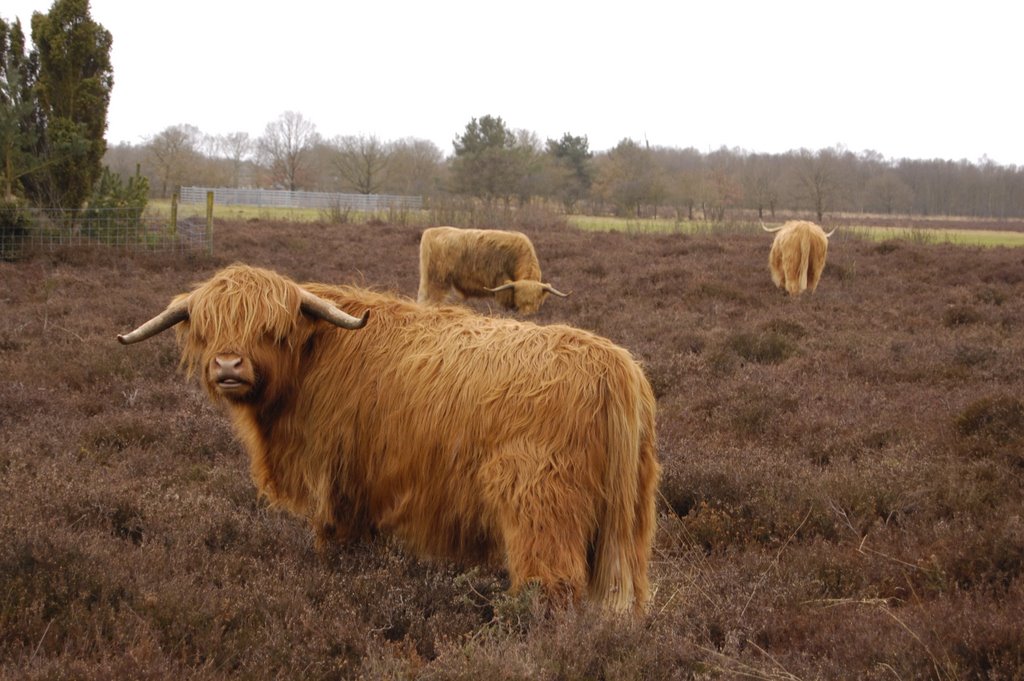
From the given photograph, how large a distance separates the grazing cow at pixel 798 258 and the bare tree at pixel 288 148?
61363mm

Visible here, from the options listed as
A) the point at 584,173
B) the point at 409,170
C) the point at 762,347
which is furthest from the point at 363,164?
the point at 762,347

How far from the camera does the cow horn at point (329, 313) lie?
3937 millimetres

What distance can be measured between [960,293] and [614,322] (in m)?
6.75

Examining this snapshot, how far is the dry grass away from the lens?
3049 millimetres

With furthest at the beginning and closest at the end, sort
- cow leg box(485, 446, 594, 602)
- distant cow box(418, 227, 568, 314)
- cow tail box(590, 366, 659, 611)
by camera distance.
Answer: distant cow box(418, 227, 568, 314), cow tail box(590, 366, 659, 611), cow leg box(485, 446, 594, 602)

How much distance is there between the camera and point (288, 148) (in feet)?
Result: 243

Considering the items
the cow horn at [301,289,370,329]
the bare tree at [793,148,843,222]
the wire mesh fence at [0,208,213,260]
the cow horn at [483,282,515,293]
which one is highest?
the bare tree at [793,148,843,222]

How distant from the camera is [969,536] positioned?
14.0 feet

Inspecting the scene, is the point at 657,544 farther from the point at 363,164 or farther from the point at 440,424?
the point at 363,164

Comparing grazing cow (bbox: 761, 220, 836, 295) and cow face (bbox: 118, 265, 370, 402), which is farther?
grazing cow (bbox: 761, 220, 836, 295)

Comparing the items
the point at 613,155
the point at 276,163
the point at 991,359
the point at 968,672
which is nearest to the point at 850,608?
the point at 968,672

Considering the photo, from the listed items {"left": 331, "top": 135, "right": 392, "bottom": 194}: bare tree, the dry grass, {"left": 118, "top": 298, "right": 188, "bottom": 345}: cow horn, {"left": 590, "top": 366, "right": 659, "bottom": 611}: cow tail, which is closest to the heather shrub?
the dry grass

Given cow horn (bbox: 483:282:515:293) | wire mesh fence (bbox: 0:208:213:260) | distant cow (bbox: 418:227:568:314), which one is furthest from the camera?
wire mesh fence (bbox: 0:208:213:260)

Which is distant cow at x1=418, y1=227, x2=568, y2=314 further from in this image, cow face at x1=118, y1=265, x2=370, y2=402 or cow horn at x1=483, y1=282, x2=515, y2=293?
cow face at x1=118, y1=265, x2=370, y2=402
